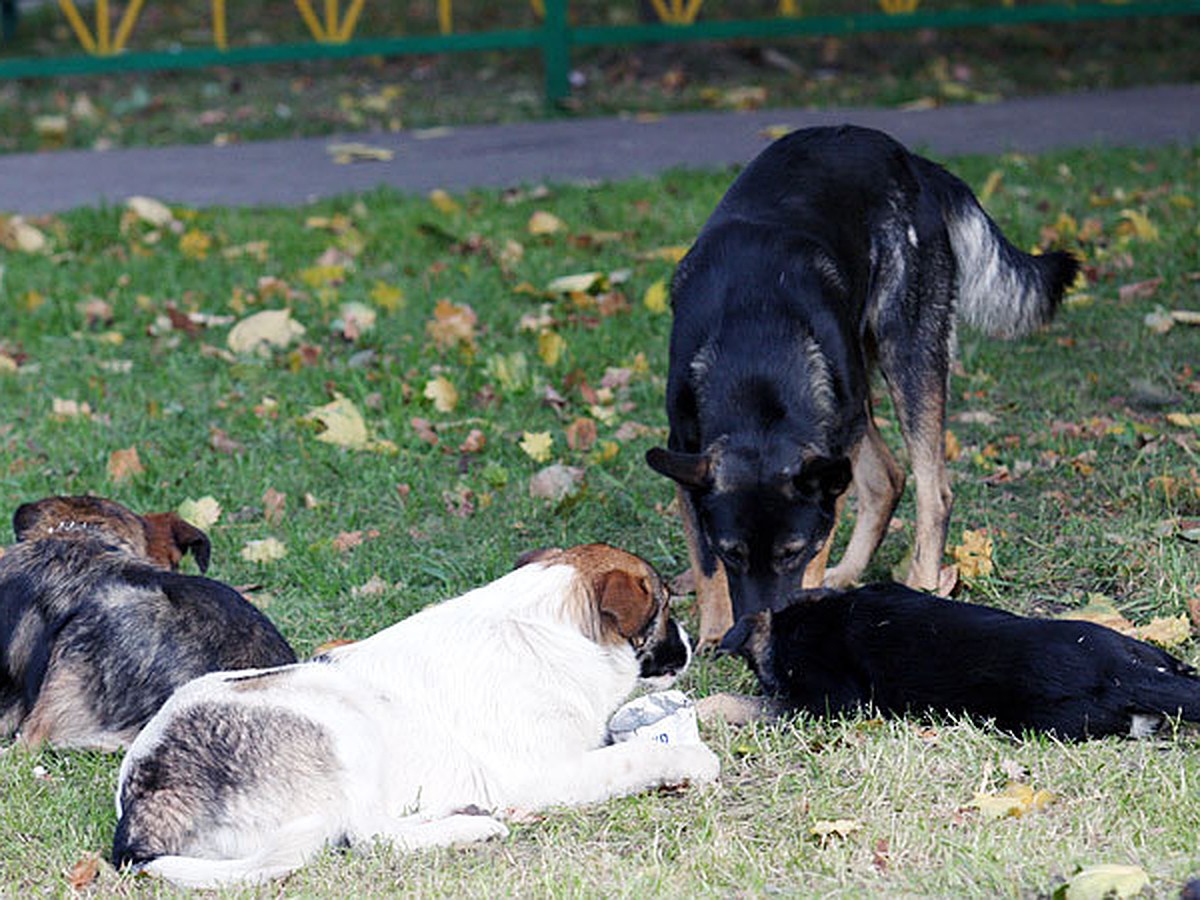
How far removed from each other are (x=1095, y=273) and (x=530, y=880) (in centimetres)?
610

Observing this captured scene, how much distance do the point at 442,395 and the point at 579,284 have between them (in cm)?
154

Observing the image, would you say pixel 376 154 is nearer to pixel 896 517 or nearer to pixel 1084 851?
pixel 896 517

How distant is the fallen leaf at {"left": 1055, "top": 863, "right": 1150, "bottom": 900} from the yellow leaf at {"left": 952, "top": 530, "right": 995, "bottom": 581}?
2209mm

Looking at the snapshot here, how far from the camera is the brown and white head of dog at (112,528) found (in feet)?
17.8

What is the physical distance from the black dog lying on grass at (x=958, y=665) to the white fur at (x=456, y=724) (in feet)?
1.72

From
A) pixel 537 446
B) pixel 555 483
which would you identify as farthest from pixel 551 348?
pixel 555 483

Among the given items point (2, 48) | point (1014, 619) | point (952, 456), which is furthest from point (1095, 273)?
point (2, 48)

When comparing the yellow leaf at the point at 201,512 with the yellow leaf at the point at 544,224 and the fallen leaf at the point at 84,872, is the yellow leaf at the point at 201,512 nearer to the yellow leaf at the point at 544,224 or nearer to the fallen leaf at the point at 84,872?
the fallen leaf at the point at 84,872

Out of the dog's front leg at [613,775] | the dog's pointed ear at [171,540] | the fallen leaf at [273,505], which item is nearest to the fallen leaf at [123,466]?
the fallen leaf at [273,505]

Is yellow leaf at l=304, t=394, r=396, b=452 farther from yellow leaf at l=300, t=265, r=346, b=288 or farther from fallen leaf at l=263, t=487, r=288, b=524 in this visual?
yellow leaf at l=300, t=265, r=346, b=288

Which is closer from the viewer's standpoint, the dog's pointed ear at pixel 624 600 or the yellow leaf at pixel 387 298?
the dog's pointed ear at pixel 624 600

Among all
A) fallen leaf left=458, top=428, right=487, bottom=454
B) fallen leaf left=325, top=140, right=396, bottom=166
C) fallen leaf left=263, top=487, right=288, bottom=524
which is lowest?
fallen leaf left=263, top=487, right=288, bottom=524

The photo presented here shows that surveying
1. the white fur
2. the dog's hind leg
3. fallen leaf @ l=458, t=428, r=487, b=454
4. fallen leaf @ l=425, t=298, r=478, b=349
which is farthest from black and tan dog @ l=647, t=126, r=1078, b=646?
fallen leaf @ l=425, t=298, r=478, b=349

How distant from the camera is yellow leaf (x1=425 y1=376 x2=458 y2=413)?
25.6 ft
